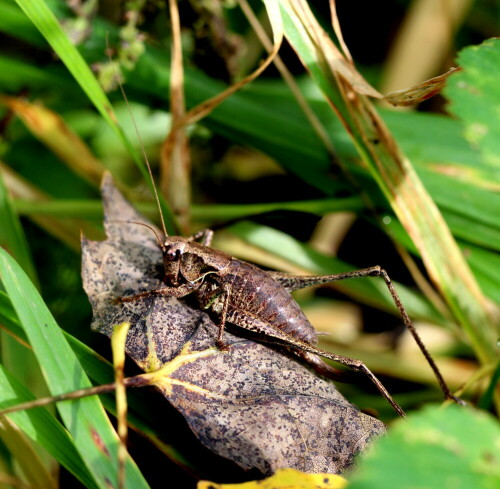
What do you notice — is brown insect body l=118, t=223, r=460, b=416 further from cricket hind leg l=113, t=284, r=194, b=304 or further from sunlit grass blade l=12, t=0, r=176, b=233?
sunlit grass blade l=12, t=0, r=176, b=233

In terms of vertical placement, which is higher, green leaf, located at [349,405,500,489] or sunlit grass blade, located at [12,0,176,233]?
sunlit grass blade, located at [12,0,176,233]

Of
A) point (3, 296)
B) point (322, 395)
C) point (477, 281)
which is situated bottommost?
point (477, 281)

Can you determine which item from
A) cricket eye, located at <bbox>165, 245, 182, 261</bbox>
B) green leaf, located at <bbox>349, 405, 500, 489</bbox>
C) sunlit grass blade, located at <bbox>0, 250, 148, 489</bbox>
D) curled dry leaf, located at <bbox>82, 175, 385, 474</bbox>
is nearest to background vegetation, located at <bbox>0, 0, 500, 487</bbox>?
sunlit grass blade, located at <bbox>0, 250, 148, 489</bbox>

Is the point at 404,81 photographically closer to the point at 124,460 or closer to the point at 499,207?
the point at 499,207

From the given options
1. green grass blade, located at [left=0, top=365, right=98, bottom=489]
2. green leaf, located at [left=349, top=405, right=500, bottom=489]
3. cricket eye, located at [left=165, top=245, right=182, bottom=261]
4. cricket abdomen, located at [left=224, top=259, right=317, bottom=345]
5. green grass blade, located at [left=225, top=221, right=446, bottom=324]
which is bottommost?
green grass blade, located at [left=225, top=221, right=446, bottom=324]

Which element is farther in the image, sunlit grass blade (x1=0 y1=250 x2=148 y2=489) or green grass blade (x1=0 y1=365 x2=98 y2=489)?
green grass blade (x1=0 y1=365 x2=98 y2=489)

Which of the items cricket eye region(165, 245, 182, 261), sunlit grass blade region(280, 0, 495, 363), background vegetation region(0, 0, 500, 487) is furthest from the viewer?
sunlit grass blade region(280, 0, 495, 363)

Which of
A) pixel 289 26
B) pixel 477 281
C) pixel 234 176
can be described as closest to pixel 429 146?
pixel 477 281

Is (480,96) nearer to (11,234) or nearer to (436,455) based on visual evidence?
(436,455)
